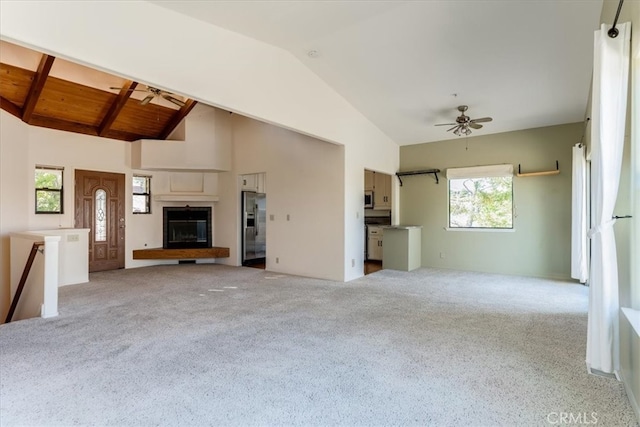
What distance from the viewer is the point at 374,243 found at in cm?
852

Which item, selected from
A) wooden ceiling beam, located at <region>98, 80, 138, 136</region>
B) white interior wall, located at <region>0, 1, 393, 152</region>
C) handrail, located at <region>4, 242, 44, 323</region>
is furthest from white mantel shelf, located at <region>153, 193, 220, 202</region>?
white interior wall, located at <region>0, 1, 393, 152</region>

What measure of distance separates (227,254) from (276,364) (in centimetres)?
571

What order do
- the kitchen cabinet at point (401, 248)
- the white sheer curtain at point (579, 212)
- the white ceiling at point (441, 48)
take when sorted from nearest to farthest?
the white ceiling at point (441, 48), the white sheer curtain at point (579, 212), the kitchen cabinet at point (401, 248)

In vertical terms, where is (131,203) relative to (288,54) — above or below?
below

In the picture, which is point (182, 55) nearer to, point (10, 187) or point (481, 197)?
point (10, 187)

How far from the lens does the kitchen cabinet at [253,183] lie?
316 inches

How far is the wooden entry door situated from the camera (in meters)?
6.97

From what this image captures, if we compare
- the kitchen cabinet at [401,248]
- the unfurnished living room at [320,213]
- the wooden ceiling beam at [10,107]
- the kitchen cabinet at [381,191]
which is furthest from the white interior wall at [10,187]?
the kitchen cabinet at [381,191]

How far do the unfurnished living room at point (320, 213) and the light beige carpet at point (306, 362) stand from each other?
3cm

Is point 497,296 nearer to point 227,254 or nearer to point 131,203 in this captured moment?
point 227,254

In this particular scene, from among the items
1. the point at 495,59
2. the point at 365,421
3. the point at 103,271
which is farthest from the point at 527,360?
the point at 103,271

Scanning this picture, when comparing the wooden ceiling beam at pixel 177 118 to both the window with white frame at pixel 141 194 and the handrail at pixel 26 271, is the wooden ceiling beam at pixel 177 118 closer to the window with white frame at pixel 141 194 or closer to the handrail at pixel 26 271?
the window with white frame at pixel 141 194

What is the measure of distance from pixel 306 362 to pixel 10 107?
6901 millimetres

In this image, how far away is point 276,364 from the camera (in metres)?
2.66
